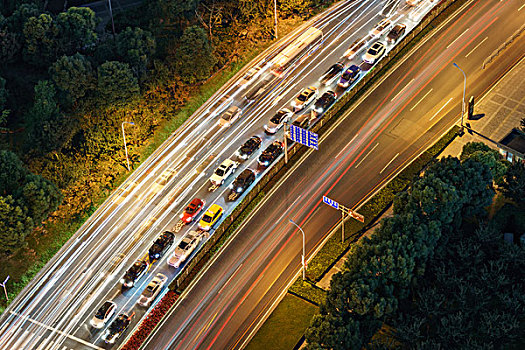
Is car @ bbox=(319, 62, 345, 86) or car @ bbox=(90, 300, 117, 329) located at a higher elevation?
→ car @ bbox=(319, 62, 345, 86)

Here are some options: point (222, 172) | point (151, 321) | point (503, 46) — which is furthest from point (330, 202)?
point (503, 46)

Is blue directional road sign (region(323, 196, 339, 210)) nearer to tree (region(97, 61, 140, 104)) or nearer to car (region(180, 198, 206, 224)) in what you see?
car (region(180, 198, 206, 224))

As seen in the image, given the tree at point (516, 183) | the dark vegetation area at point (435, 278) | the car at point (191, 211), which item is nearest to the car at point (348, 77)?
the dark vegetation area at point (435, 278)

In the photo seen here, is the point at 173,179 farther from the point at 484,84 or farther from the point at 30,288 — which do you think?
the point at 484,84

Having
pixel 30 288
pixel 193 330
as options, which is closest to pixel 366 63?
pixel 193 330

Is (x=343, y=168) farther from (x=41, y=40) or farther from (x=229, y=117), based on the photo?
(x=41, y=40)

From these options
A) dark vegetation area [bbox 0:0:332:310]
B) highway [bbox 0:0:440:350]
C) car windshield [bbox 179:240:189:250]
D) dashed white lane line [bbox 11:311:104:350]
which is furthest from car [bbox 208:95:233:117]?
dashed white lane line [bbox 11:311:104:350]

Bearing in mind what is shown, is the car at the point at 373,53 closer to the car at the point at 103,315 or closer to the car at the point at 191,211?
the car at the point at 191,211
